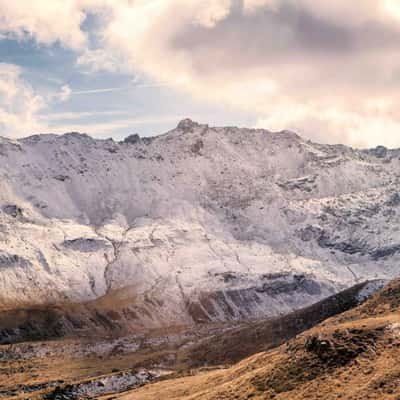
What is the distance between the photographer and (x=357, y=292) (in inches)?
7712

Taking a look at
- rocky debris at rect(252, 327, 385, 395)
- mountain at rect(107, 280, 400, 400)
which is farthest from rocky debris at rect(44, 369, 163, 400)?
rocky debris at rect(252, 327, 385, 395)

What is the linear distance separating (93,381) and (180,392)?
2428 inches

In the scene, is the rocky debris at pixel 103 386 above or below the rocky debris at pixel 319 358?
below

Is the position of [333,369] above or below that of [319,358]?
below

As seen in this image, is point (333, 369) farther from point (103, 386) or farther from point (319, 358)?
point (103, 386)

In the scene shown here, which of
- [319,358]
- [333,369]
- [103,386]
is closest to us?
[333,369]

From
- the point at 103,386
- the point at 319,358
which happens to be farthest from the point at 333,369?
the point at 103,386

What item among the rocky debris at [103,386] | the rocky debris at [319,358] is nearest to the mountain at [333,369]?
the rocky debris at [319,358]

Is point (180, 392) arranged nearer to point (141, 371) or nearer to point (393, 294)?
point (393, 294)

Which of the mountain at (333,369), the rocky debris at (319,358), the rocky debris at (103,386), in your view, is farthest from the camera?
the rocky debris at (103,386)

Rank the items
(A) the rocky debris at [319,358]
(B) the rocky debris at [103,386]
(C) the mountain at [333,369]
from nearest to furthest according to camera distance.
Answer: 1. (C) the mountain at [333,369]
2. (A) the rocky debris at [319,358]
3. (B) the rocky debris at [103,386]

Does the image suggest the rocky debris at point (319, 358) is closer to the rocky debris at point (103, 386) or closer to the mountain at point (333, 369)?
the mountain at point (333, 369)

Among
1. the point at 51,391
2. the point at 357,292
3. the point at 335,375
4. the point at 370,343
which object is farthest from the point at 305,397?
the point at 357,292

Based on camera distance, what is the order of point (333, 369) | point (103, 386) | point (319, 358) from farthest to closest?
point (103, 386), point (319, 358), point (333, 369)
